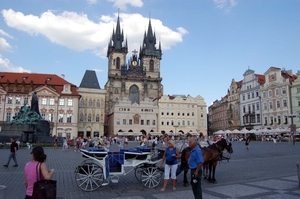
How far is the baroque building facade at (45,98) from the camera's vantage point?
54.7 m

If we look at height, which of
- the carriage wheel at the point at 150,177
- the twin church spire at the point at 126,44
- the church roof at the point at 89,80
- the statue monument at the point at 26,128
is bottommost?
the carriage wheel at the point at 150,177

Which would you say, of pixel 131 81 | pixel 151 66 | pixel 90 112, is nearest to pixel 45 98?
pixel 90 112

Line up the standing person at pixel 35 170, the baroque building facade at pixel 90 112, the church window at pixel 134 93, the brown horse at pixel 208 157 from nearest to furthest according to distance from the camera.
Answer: the standing person at pixel 35 170, the brown horse at pixel 208 157, the baroque building facade at pixel 90 112, the church window at pixel 134 93

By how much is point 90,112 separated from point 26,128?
136 ft

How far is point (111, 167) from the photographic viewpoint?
7973 mm

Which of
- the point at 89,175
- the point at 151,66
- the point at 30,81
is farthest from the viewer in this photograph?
the point at 151,66

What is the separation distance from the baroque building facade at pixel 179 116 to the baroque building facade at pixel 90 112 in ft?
51.9

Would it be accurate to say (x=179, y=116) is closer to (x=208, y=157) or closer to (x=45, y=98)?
(x=45, y=98)

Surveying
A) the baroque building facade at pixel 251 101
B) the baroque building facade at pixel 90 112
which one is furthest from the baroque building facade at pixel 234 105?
the baroque building facade at pixel 90 112

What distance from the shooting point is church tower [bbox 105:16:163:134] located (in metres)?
69.6

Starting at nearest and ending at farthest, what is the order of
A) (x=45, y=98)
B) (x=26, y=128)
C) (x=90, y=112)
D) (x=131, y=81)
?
(x=26, y=128) → (x=45, y=98) → (x=90, y=112) → (x=131, y=81)

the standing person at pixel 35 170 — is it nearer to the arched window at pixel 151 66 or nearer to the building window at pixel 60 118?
the building window at pixel 60 118

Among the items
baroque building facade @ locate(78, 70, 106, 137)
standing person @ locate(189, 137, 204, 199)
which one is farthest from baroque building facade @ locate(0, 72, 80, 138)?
standing person @ locate(189, 137, 204, 199)

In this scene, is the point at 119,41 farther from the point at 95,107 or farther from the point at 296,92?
the point at 296,92
